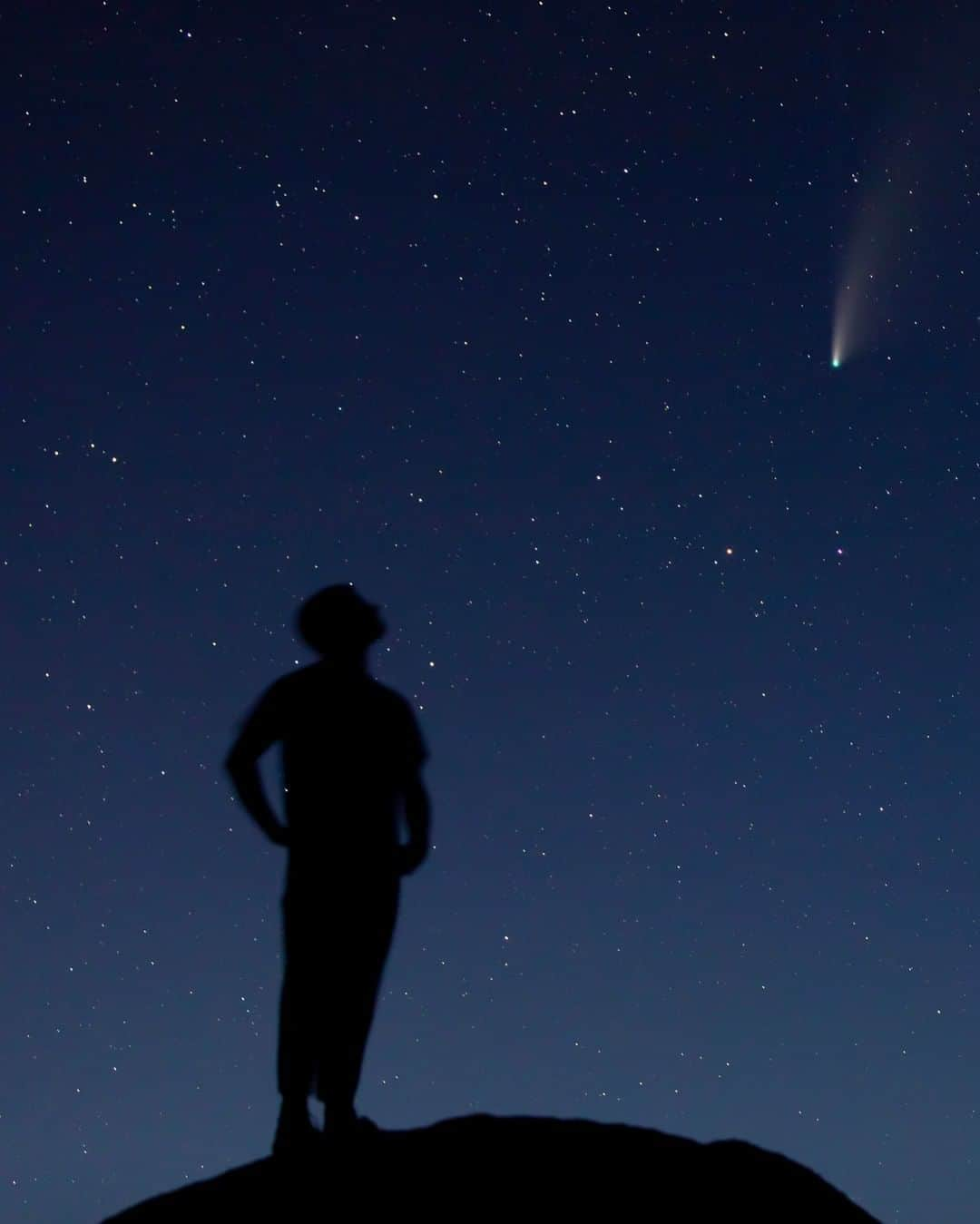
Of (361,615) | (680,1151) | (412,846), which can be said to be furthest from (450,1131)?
(361,615)

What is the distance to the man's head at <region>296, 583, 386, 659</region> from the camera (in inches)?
153

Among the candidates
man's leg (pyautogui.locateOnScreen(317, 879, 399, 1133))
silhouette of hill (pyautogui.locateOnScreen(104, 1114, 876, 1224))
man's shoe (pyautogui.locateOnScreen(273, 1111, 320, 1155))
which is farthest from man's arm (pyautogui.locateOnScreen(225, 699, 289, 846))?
silhouette of hill (pyautogui.locateOnScreen(104, 1114, 876, 1224))

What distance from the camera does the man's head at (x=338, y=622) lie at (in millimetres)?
3895

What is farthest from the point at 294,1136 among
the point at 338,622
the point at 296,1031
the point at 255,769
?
the point at 338,622

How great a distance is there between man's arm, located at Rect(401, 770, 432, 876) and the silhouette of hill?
0.90 metres

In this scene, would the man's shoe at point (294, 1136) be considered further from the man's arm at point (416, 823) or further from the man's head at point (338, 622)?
the man's head at point (338, 622)

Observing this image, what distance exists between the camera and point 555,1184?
3.85m

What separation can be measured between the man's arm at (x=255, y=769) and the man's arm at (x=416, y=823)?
1.29 feet

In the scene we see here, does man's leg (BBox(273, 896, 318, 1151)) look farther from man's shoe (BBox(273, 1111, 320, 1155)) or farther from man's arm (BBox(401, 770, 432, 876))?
man's arm (BBox(401, 770, 432, 876))

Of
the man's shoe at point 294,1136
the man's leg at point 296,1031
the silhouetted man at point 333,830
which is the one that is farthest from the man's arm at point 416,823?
the man's shoe at point 294,1136

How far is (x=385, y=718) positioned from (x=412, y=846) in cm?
42

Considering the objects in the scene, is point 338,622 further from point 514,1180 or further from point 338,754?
point 514,1180

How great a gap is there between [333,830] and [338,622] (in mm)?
660

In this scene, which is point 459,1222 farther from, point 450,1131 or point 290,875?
point 290,875
